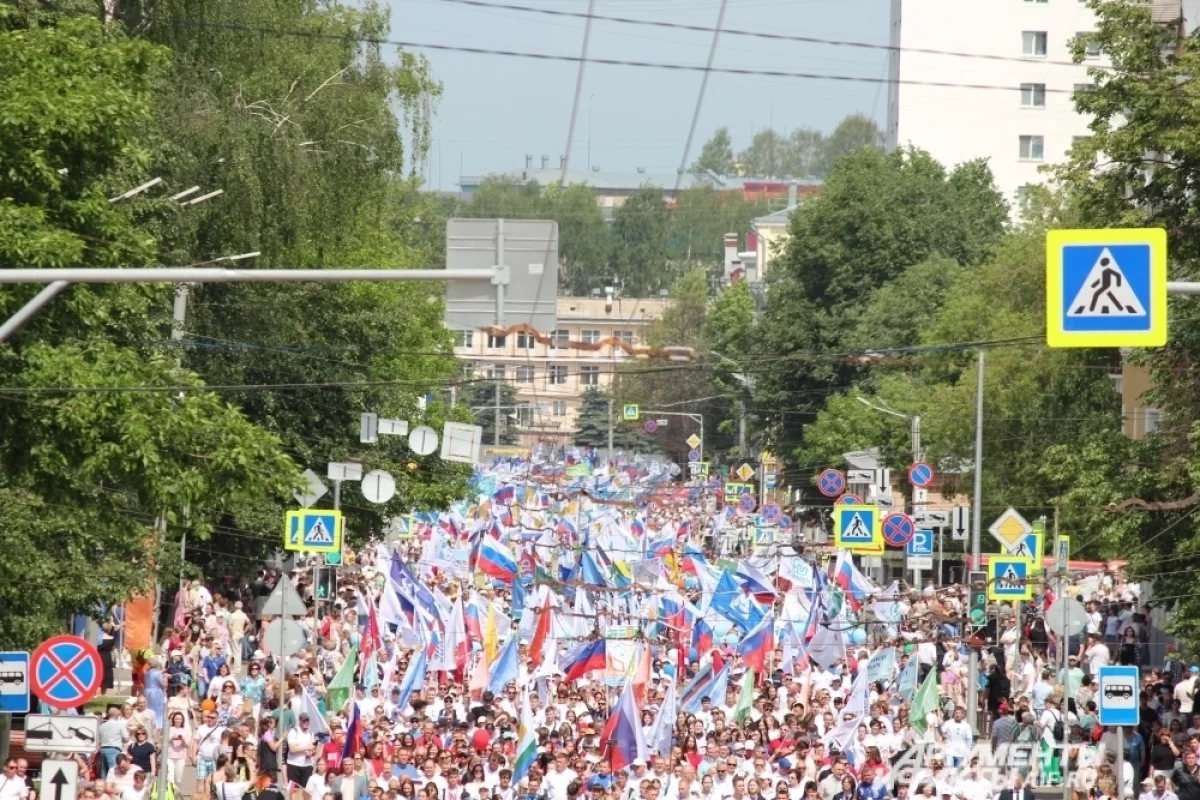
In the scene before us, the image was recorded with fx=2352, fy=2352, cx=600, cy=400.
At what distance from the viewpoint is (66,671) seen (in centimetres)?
1906

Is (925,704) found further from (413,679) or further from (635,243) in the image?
(635,243)

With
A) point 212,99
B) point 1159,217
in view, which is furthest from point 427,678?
point 1159,217

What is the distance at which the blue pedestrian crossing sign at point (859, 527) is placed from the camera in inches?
1415

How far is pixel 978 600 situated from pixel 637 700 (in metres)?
6.69

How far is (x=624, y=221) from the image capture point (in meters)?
121

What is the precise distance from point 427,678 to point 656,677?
2884 mm

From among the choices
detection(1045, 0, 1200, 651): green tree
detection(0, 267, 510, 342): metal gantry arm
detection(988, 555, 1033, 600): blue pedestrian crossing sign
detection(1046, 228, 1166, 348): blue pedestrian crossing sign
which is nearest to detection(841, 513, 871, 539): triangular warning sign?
detection(988, 555, 1033, 600): blue pedestrian crossing sign

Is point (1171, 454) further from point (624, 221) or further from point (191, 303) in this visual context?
point (624, 221)

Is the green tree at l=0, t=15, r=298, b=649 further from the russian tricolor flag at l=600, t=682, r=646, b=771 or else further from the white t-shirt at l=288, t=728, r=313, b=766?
the russian tricolor flag at l=600, t=682, r=646, b=771

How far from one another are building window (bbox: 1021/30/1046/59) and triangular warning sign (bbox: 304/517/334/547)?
248ft

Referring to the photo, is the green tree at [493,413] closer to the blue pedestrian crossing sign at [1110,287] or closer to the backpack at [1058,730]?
the backpack at [1058,730]

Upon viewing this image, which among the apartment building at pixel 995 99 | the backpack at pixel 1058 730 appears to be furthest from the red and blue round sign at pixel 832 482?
the apartment building at pixel 995 99

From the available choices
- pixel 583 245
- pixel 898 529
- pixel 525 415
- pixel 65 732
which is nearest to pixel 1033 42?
pixel 583 245

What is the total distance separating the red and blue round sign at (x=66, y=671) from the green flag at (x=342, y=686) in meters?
7.86
